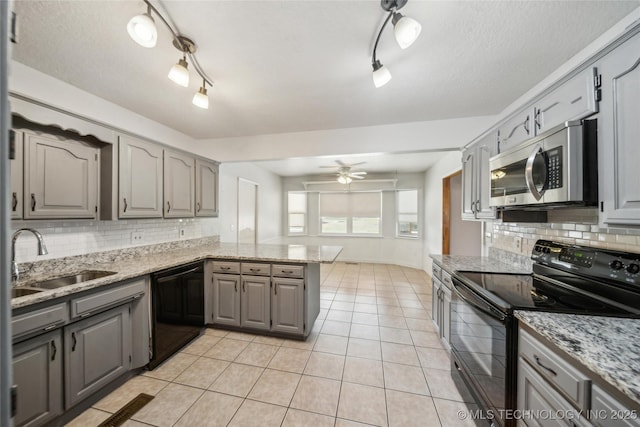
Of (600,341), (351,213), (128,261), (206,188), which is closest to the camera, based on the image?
(600,341)

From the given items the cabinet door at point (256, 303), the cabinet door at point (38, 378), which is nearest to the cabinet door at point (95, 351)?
the cabinet door at point (38, 378)

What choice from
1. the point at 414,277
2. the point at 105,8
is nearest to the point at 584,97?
the point at 105,8

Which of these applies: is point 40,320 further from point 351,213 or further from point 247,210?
point 351,213

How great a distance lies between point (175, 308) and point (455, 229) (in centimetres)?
457

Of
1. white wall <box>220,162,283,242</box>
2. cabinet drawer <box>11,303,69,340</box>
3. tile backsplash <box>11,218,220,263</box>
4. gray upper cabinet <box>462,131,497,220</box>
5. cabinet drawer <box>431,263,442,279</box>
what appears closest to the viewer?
cabinet drawer <box>11,303,69,340</box>

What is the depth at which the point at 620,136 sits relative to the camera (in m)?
1.17

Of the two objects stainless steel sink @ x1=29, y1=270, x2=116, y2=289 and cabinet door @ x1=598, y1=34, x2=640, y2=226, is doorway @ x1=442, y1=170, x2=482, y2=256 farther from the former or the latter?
stainless steel sink @ x1=29, y1=270, x2=116, y2=289

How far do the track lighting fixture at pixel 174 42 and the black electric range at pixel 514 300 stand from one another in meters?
2.38

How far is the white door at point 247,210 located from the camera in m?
4.59

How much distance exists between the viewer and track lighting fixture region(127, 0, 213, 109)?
125 centimetres

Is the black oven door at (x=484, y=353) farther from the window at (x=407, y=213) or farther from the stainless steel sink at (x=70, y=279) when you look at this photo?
the window at (x=407, y=213)

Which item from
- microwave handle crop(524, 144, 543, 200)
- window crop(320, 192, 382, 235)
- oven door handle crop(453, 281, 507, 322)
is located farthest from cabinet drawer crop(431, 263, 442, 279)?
window crop(320, 192, 382, 235)

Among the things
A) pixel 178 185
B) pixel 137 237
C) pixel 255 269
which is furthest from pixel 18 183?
pixel 255 269

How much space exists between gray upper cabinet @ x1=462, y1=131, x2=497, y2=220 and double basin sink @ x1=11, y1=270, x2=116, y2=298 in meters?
3.33
